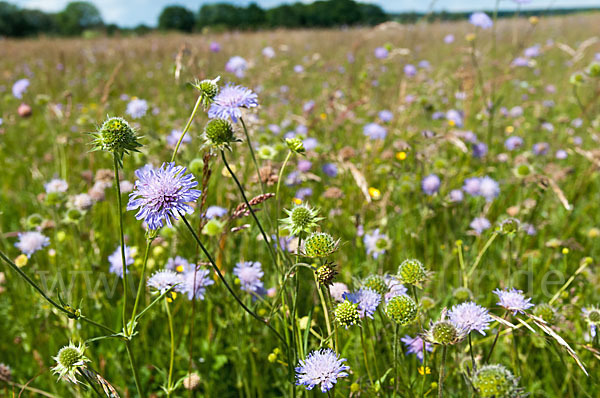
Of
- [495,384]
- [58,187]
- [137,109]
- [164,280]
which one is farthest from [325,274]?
[137,109]

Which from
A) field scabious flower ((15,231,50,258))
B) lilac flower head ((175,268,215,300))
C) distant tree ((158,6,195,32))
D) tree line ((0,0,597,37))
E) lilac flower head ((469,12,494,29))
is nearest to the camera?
lilac flower head ((175,268,215,300))

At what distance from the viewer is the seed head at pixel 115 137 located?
0.96 metres

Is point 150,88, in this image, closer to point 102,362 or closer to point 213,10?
point 102,362

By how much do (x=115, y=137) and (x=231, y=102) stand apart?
0.48m

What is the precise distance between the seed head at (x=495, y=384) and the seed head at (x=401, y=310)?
0.67 feet

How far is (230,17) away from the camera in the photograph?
90.9ft

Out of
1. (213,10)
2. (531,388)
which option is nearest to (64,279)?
(531,388)

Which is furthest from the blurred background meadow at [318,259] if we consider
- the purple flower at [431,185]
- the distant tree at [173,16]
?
the distant tree at [173,16]

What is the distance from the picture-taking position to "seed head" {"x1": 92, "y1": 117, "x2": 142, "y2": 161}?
955 millimetres

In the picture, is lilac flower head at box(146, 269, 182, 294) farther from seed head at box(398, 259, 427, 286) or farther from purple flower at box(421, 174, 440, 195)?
purple flower at box(421, 174, 440, 195)

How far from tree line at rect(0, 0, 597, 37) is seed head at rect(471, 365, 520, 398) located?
2.96m

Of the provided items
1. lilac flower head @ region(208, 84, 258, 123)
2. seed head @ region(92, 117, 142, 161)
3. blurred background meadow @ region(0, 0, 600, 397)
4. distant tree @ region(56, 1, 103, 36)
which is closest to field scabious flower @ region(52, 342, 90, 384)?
blurred background meadow @ region(0, 0, 600, 397)

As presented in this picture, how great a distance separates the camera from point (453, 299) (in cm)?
175

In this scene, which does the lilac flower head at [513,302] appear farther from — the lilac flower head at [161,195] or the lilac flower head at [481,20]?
the lilac flower head at [481,20]
